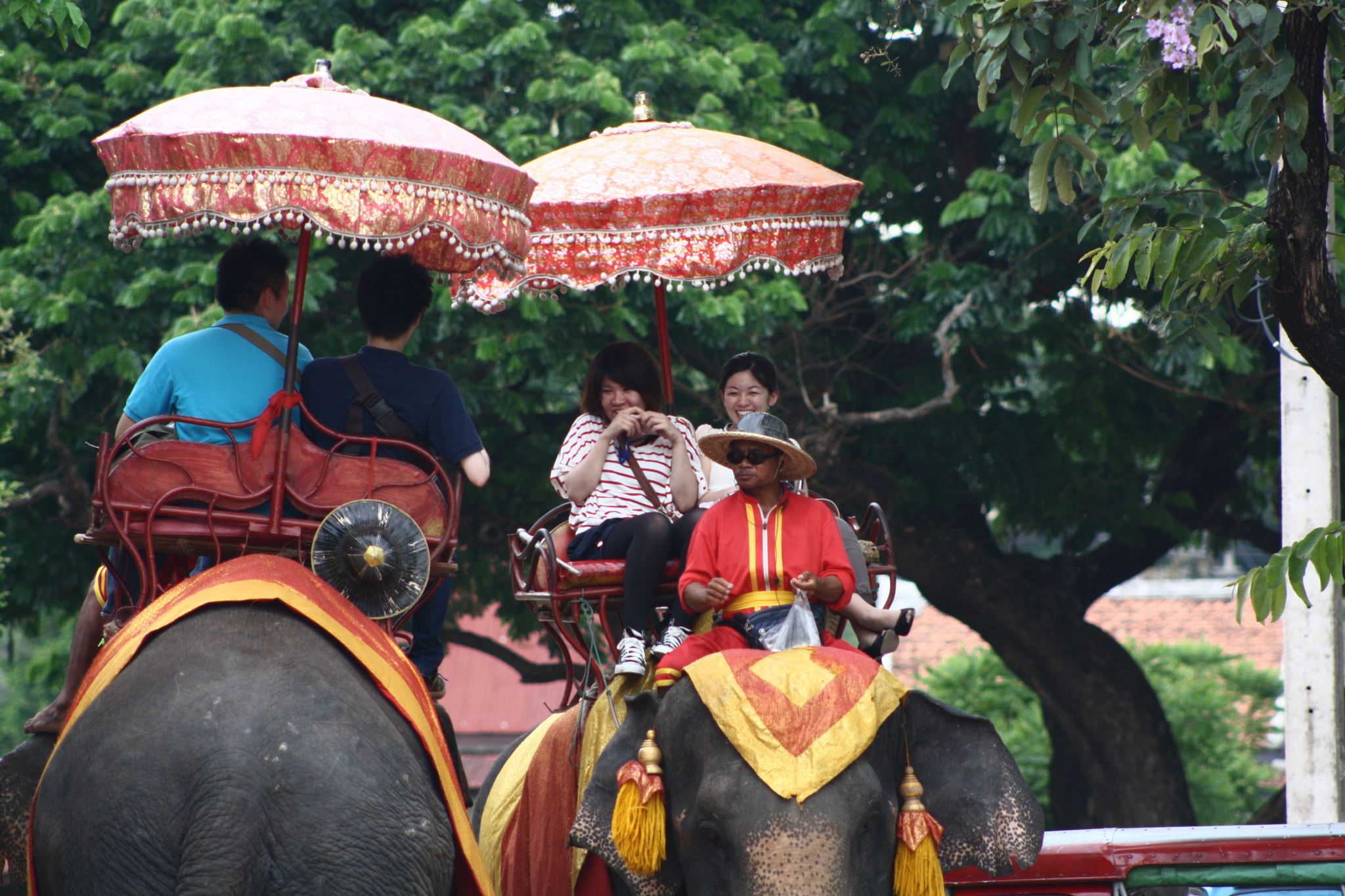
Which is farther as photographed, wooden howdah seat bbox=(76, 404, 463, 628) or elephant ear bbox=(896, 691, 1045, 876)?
wooden howdah seat bbox=(76, 404, 463, 628)

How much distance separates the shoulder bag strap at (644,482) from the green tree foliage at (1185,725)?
30.4ft

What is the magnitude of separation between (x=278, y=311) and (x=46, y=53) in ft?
20.9

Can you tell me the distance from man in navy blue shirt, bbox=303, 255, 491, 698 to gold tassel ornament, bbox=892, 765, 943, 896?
1621 mm

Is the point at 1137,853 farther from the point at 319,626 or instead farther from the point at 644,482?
the point at 319,626

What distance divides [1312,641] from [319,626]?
213 inches

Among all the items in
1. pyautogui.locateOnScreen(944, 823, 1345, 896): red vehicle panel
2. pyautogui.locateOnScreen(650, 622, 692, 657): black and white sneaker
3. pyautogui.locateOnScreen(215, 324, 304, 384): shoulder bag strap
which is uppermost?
pyautogui.locateOnScreen(215, 324, 304, 384): shoulder bag strap

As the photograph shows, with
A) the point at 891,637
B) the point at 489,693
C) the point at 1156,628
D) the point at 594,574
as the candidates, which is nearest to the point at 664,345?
the point at 594,574

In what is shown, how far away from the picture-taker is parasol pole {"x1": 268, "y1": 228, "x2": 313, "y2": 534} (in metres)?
4.04

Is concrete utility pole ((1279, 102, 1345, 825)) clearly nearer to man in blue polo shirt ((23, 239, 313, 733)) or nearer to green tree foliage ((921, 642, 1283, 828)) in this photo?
man in blue polo shirt ((23, 239, 313, 733))

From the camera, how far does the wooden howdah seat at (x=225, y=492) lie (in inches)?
157

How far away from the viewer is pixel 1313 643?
7.24 meters

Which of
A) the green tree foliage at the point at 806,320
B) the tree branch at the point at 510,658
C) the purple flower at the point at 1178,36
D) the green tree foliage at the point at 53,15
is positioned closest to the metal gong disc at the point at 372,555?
the green tree foliage at the point at 53,15

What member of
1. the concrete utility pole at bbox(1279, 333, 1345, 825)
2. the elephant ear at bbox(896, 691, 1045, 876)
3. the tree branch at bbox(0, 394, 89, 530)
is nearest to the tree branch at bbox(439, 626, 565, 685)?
the tree branch at bbox(0, 394, 89, 530)

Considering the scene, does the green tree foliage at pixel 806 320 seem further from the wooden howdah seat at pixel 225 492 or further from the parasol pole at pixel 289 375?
the wooden howdah seat at pixel 225 492
